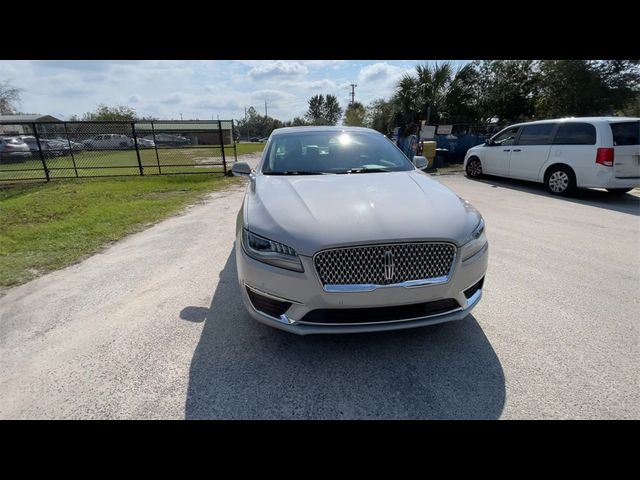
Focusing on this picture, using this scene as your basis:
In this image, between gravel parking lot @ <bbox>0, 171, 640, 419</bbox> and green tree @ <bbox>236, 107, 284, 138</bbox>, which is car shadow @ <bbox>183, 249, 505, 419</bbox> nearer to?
gravel parking lot @ <bbox>0, 171, 640, 419</bbox>

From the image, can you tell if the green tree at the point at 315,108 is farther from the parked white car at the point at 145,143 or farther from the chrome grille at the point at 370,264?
the chrome grille at the point at 370,264

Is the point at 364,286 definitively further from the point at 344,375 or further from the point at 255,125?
the point at 255,125

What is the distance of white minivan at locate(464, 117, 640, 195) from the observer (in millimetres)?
6855

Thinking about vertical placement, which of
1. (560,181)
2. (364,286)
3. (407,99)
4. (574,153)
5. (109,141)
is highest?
(407,99)

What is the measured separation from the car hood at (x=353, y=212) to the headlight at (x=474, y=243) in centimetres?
5

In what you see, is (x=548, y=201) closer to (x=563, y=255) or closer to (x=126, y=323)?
(x=563, y=255)

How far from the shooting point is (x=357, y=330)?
2.10 meters

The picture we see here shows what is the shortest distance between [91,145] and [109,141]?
26.8 inches

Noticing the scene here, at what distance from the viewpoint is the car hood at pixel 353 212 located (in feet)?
6.77

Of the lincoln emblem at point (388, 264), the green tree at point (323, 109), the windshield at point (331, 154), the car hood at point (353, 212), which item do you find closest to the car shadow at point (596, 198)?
the windshield at point (331, 154)

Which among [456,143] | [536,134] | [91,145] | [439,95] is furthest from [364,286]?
[439,95]

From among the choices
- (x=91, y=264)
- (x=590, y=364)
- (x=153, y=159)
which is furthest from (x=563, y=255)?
(x=153, y=159)

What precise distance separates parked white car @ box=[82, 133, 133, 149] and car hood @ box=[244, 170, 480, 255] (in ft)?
40.9

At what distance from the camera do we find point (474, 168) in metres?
10.8
